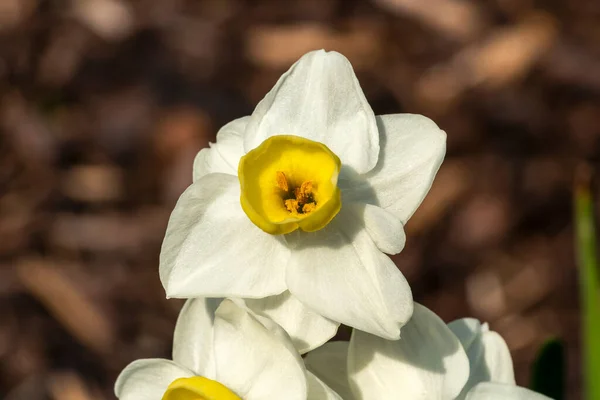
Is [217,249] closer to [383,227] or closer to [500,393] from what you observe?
[383,227]

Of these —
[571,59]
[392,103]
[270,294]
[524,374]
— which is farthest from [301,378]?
[571,59]

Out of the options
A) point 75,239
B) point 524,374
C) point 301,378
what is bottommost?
point 524,374

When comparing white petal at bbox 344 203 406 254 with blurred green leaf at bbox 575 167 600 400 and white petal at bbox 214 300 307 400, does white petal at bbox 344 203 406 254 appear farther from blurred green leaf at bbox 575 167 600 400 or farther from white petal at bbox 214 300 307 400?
blurred green leaf at bbox 575 167 600 400

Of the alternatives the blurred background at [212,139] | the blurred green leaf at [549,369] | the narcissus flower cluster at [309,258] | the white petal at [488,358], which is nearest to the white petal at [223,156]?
the narcissus flower cluster at [309,258]

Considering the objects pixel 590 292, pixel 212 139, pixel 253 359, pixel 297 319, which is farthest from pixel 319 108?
pixel 212 139

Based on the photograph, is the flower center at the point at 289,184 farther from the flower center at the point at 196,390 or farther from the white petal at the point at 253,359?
the flower center at the point at 196,390

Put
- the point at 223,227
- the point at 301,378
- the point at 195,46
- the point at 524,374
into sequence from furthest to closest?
the point at 195,46, the point at 524,374, the point at 223,227, the point at 301,378

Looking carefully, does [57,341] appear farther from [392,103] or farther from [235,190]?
[235,190]
